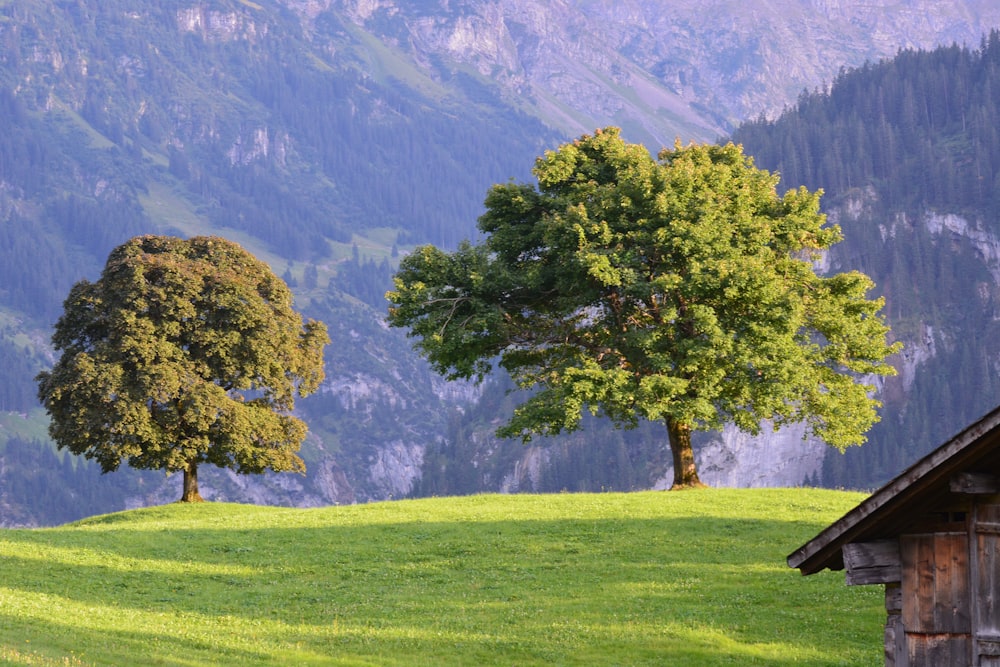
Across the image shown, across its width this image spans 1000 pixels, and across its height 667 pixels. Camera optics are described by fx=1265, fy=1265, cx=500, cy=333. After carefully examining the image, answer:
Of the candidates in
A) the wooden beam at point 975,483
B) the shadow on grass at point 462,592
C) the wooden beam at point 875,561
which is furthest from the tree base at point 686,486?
the wooden beam at point 975,483

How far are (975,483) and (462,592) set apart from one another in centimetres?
2274

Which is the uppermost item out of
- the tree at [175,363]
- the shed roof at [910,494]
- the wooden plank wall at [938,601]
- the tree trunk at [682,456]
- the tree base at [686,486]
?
the tree at [175,363]

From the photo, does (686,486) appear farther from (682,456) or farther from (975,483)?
(975,483)

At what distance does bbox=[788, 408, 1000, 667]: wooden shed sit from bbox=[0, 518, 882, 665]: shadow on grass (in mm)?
11718

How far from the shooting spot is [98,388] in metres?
65.3

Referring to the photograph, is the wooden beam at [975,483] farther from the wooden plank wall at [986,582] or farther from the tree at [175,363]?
the tree at [175,363]

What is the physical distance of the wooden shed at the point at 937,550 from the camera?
1798cm

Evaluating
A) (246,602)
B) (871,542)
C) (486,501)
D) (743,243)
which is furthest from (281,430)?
(871,542)

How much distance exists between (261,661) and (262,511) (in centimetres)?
3257

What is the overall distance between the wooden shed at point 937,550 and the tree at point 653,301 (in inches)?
1333

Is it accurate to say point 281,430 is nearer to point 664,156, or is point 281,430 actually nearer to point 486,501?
point 486,501

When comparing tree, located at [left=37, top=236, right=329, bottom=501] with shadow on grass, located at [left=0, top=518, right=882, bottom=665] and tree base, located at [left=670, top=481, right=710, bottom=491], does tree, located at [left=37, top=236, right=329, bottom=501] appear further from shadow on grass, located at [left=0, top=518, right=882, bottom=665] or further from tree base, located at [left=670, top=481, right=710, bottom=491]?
tree base, located at [left=670, top=481, right=710, bottom=491]

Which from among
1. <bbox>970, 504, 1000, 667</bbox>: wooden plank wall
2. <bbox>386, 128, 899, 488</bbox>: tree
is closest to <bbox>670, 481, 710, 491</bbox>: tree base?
<bbox>386, 128, 899, 488</bbox>: tree

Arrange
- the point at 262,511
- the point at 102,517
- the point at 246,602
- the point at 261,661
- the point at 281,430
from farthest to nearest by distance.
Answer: the point at 281,430
the point at 102,517
the point at 262,511
the point at 246,602
the point at 261,661
